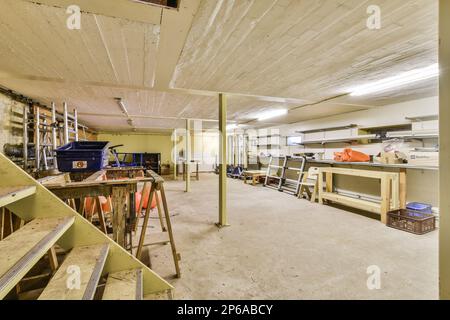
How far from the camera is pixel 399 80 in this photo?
2.90m

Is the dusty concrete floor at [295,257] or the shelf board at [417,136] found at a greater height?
the shelf board at [417,136]

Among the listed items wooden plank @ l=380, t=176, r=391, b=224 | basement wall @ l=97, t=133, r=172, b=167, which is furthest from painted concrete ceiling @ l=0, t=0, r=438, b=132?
basement wall @ l=97, t=133, r=172, b=167

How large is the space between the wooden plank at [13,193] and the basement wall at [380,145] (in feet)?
17.2

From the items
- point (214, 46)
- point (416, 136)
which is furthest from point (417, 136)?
point (214, 46)

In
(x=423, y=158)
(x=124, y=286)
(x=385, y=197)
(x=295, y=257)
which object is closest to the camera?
(x=124, y=286)

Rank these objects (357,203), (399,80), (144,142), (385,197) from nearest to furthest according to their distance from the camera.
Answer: (399,80) < (385,197) < (357,203) < (144,142)

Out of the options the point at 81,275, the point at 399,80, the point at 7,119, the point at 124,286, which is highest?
the point at 399,80

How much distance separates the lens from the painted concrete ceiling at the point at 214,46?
146 centimetres

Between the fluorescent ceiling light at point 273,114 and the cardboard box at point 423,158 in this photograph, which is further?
the fluorescent ceiling light at point 273,114

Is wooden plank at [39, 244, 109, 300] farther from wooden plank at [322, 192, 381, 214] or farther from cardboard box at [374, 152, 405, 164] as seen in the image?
cardboard box at [374, 152, 405, 164]

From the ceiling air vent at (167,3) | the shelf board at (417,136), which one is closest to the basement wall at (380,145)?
the shelf board at (417,136)

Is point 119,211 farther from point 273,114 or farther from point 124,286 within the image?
point 273,114

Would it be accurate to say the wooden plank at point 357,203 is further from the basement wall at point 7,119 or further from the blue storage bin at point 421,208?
the basement wall at point 7,119

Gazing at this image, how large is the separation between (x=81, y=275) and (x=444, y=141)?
1968mm
